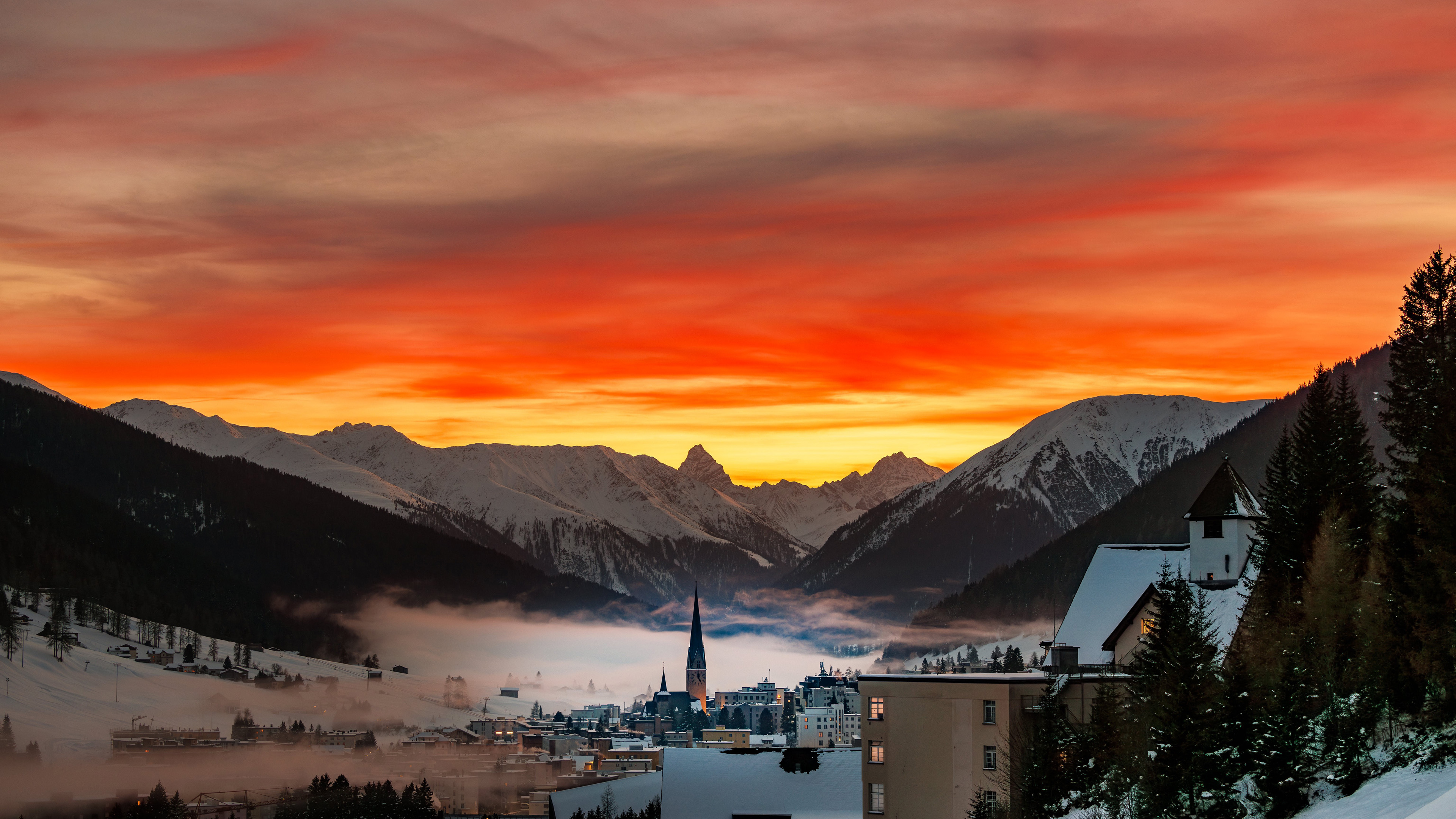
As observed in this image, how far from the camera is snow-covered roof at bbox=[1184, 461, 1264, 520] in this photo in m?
95.2

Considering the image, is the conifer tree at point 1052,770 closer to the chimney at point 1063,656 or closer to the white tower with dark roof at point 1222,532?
the chimney at point 1063,656

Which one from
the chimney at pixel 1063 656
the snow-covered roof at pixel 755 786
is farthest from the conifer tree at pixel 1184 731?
the snow-covered roof at pixel 755 786

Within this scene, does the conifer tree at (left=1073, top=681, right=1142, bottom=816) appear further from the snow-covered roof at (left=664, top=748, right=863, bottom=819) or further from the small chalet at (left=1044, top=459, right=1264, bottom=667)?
the snow-covered roof at (left=664, top=748, right=863, bottom=819)

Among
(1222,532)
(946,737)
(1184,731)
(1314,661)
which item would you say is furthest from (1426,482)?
(1222,532)

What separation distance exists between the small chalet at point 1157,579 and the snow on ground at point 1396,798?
138 ft

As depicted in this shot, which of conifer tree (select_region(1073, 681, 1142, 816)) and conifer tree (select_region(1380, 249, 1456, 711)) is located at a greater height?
conifer tree (select_region(1380, 249, 1456, 711))

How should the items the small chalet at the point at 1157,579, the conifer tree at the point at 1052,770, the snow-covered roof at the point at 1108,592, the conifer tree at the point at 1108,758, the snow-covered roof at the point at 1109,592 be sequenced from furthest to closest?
the snow-covered roof at the point at 1108,592 < the snow-covered roof at the point at 1109,592 < the small chalet at the point at 1157,579 < the conifer tree at the point at 1052,770 < the conifer tree at the point at 1108,758

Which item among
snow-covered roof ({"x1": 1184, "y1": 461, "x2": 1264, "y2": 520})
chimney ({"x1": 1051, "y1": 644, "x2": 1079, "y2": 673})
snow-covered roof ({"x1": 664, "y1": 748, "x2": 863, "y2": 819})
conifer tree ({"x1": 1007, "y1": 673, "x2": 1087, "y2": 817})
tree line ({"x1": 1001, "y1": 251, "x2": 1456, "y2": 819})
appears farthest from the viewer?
snow-covered roof ({"x1": 664, "y1": 748, "x2": 863, "y2": 819})

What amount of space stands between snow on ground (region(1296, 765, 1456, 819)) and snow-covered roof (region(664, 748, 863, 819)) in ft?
174

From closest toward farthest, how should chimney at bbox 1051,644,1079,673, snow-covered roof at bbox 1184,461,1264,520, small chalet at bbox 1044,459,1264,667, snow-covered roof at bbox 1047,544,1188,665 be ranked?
Answer: small chalet at bbox 1044,459,1264,667
chimney at bbox 1051,644,1079,673
snow-covered roof at bbox 1184,461,1264,520
snow-covered roof at bbox 1047,544,1188,665

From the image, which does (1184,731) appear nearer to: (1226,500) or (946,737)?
(946,737)

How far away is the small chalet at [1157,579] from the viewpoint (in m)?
92.9

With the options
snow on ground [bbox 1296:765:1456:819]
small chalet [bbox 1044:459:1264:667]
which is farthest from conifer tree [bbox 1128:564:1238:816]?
small chalet [bbox 1044:459:1264:667]

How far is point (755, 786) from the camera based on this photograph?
100 metres
